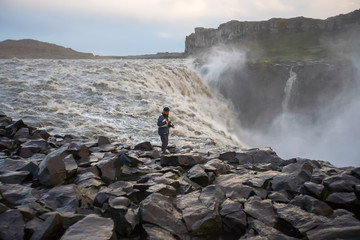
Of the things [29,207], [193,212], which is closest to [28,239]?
[29,207]

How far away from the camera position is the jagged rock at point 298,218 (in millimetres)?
3639

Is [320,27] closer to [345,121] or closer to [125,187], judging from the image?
[345,121]

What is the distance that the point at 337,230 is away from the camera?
334cm

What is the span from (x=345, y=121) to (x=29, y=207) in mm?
39637

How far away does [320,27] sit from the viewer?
6862cm

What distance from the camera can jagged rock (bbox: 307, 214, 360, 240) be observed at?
3.25 meters

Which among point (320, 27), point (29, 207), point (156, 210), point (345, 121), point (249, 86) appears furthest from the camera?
point (320, 27)

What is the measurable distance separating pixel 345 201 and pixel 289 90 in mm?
38746

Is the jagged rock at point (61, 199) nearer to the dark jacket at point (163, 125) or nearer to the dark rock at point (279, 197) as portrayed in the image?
the dark rock at point (279, 197)

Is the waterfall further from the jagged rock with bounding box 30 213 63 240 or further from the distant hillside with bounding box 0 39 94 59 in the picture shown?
the distant hillside with bounding box 0 39 94 59

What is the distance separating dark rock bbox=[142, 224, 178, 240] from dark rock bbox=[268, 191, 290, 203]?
6.47ft

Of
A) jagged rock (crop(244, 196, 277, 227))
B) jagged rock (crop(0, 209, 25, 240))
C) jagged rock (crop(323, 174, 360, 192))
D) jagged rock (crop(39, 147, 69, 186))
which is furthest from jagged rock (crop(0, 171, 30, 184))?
jagged rock (crop(323, 174, 360, 192))

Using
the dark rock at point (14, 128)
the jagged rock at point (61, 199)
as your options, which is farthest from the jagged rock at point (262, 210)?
the dark rock at point (14, 128)

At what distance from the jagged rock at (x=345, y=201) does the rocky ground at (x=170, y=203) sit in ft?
0.05
